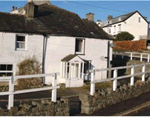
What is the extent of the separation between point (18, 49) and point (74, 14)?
9229mm

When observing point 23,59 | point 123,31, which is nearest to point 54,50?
point 23,59

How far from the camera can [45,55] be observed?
63.5 ft

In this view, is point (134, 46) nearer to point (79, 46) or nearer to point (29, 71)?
point (79, 46)

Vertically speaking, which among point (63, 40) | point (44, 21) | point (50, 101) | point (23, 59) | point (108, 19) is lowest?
point (50, 101)

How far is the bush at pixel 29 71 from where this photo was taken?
678 inches

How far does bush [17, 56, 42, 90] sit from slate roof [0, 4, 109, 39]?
8.20 feet

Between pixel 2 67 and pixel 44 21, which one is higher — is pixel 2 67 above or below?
below

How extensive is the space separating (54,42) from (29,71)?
11.9 feet

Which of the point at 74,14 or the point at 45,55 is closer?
the point at 45,55

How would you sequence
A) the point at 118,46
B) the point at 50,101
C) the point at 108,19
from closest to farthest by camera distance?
the point at 50,101, the point at 118,46, the point at 108,19

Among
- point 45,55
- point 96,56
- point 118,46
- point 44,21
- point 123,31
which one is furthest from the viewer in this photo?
point 123,31

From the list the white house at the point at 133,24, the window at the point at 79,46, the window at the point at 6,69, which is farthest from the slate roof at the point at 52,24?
the white house at the point at 133,24

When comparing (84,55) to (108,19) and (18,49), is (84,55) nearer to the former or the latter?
(18,49)

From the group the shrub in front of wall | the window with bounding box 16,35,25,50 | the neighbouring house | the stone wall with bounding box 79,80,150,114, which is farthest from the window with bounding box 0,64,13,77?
the shrub in front of wall
